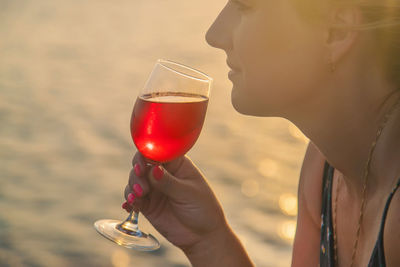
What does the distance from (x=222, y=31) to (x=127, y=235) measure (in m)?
0.87

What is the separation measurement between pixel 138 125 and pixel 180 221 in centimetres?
34

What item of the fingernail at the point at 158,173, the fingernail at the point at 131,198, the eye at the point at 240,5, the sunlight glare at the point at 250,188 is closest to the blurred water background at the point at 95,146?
the sunlight glare at the point at 250,188

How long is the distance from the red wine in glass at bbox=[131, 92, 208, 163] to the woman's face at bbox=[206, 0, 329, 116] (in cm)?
27

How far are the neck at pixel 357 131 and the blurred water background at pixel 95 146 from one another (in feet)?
6.82

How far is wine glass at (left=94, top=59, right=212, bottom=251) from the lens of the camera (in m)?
2.36

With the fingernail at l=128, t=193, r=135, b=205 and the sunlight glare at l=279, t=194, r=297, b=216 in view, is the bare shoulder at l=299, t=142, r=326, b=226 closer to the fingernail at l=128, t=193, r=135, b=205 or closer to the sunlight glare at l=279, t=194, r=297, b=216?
the fingernail at l=128, t=193, r=135, b=205

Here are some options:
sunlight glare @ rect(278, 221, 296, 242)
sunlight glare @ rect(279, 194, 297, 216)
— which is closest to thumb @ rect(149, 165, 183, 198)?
sunlight glare @ rect(278, 221, 296, 242)

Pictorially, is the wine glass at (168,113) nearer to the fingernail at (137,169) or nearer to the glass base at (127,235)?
the fingernail at (137,169)

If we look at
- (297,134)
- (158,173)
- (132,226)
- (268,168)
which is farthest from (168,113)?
(297,134)

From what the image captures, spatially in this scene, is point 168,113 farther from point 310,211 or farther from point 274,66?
point 310,211

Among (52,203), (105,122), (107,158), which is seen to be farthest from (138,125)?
(105,122)

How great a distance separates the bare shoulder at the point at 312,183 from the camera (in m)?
2.59

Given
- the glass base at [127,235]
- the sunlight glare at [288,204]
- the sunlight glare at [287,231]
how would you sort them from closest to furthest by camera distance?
the glass base at [127,235] < the sunlight glare at [287,231] < the sunlight glare at [288,204]

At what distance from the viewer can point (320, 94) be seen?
83.2 inches
